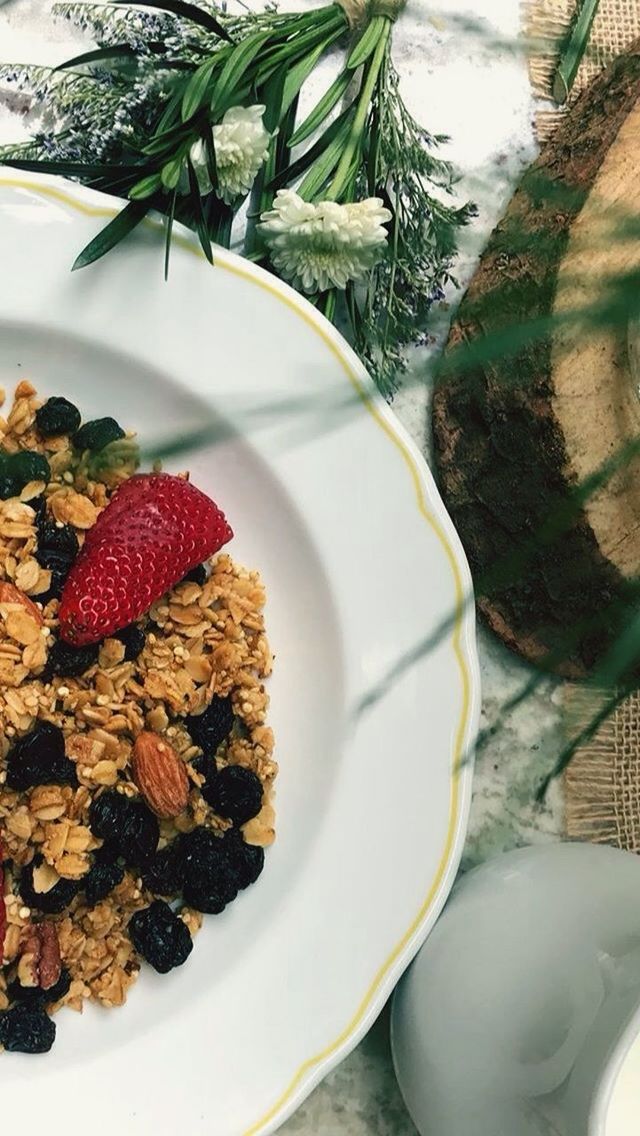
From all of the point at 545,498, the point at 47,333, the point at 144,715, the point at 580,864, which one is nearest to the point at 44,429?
the point at 47,333

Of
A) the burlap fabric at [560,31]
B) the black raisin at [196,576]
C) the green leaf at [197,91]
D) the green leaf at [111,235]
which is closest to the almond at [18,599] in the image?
the black raisin at [196,576]

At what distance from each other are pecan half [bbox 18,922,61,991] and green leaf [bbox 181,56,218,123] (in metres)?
0.55

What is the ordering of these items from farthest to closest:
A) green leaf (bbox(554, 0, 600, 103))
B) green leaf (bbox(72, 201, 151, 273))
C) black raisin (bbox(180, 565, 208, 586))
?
black raisin (bbox(180, 565, 208, 586)) < green leaf (bbox(72, 201, 151, 273)) < green leaf (bbox(554, 0, 600, 103))

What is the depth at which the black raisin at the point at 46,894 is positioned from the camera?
2.61 feet

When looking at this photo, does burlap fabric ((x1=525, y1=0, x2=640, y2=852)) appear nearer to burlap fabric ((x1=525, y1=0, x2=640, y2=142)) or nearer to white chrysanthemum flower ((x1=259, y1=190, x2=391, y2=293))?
burlap fabric ((x1=525, y1=0, x2=640, y2=142))

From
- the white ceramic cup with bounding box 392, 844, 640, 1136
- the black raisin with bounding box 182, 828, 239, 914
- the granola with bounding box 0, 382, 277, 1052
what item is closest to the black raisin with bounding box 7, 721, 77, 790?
the granola with bounding box 0, 382, 277, 1052

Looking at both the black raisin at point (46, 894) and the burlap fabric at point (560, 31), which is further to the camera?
the burlap fabric at point (560, 31)

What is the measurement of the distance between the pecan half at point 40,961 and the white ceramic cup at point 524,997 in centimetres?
24

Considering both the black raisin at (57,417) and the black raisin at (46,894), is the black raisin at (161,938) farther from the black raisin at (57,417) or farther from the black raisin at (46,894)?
the black raisin at (57,417)

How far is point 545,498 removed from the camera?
75 cm

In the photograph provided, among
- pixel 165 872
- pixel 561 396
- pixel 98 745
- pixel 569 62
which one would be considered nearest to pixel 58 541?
pixel 98 745

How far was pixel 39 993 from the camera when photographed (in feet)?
2.62

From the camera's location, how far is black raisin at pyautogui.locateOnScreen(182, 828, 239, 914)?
31.7 inches

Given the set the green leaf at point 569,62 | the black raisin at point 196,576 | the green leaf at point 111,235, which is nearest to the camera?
the green leaf at point 569,62
